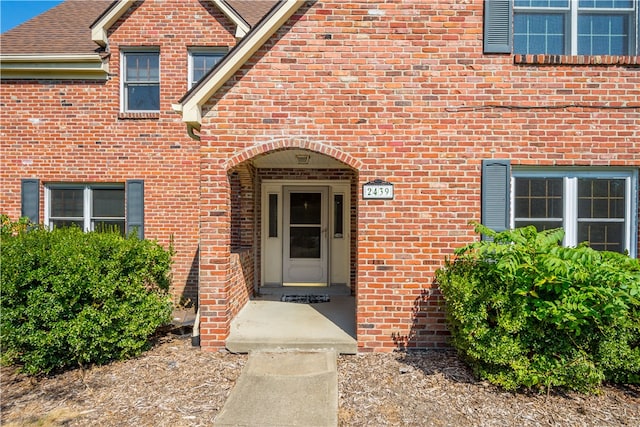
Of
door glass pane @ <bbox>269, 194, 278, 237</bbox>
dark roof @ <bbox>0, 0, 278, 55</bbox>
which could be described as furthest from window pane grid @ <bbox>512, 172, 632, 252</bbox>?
dark roof @ <bbox>0, 0, 278, 55</bbox>

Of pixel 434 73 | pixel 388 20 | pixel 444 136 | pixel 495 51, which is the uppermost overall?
pixel 388 20

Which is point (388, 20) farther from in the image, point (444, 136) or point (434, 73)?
point (444, 136)

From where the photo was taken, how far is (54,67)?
7.34 meters

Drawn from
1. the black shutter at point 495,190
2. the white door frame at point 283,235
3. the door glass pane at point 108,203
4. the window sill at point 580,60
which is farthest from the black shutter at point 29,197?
the window sill at point 580,60

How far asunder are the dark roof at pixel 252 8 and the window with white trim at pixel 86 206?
5205mm

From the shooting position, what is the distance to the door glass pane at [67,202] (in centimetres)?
771

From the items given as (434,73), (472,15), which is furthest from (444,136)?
(472,15)

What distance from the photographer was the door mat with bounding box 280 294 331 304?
6817mm

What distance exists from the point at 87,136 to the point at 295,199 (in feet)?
15.4

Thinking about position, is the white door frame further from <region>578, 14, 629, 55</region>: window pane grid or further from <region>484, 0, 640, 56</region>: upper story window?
<region>578, 14, 629, 55</region>: window pane grid

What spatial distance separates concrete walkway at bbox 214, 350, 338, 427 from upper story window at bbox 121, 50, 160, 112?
19.9 ft

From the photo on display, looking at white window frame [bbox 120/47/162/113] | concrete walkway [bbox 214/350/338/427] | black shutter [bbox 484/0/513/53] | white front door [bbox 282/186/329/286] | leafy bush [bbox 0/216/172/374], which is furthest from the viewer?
white front door [bbox 282/186/329/286]

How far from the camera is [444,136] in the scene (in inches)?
190

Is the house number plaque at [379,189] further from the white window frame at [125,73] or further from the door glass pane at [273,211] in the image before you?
the white window frame at [125,73]
